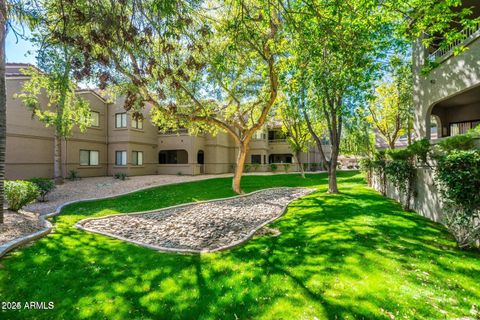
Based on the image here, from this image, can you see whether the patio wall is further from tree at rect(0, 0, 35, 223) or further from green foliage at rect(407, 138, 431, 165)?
tree at rect(0, 0, 35, 223)

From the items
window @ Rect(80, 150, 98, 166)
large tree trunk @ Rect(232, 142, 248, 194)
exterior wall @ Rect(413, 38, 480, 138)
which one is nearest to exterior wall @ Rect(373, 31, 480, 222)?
exterior wall @ Rect(413, 38, 480, 138)

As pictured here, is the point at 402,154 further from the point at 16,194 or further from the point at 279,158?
the point at 279,158

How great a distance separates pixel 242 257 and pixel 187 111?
38.3 feet

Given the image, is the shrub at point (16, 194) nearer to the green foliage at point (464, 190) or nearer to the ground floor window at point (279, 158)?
the green foliage at point (464, 190)

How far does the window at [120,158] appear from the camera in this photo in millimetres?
25356

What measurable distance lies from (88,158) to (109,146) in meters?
2.44

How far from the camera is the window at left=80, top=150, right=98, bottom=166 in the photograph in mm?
23545

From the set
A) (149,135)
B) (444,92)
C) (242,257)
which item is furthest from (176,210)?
(149,135)

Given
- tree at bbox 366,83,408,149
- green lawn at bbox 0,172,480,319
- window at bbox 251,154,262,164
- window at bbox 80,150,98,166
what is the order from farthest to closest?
1. window at bbox 251,154,262,164
2. window at bbox 80,150,98,166
3. tree at bbox 366,83,408,149
4. green lawn at bbox 0,172,480,319

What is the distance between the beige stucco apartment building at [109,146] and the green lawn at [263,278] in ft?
45.7

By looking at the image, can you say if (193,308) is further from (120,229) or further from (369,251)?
(120,229)

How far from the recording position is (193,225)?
9445mm

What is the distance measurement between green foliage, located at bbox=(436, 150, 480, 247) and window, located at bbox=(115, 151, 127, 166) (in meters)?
25.7

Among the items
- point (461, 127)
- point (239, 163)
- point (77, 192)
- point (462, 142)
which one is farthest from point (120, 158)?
point (461, 127)
